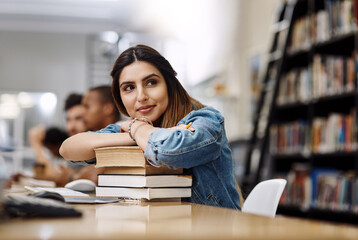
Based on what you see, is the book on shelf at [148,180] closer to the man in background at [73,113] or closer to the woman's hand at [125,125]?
the woman's hand at [125,125]

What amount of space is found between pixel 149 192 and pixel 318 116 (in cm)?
312

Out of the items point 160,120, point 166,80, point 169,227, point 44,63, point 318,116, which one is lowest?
point 169,227

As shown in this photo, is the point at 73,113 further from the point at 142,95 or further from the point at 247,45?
the point at 247,45

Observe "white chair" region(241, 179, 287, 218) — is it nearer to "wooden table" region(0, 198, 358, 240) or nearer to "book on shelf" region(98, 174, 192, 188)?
"book on shelf" region(98, 174, 192, 188)

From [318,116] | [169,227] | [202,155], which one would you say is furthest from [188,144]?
[318,116]

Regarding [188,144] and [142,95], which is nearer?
[188,144]

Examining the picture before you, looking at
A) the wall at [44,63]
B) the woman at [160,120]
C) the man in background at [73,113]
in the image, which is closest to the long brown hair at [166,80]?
the woman at [160,120]

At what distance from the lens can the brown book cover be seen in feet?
4.09

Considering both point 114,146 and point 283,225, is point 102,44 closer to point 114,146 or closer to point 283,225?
point 114,146

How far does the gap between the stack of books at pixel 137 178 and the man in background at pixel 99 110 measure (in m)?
0.32

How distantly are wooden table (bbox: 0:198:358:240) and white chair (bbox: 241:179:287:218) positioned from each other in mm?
480

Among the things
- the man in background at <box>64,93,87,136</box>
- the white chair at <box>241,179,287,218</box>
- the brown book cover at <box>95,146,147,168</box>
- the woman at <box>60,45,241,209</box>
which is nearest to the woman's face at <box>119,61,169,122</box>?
the woman at <box>60,45,241,209</box>

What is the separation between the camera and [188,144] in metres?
1.20

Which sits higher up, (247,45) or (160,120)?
(247,45)
